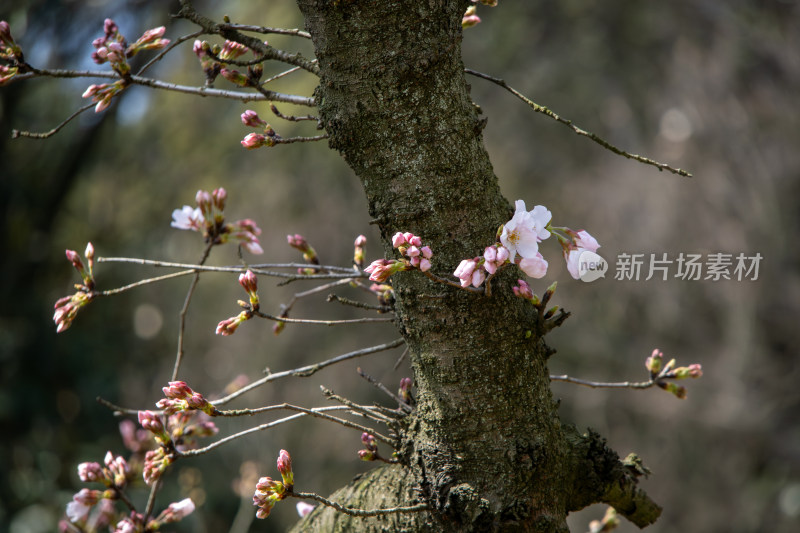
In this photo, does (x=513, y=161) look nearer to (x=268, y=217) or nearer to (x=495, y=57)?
(x=495, y=57)

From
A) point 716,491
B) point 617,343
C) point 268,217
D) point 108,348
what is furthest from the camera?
point 268,217

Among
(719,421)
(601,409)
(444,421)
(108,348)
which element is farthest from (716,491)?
(444,421)

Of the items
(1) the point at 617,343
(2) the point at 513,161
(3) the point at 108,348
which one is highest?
(2) the point at 513,161

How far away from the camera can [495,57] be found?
274 inches

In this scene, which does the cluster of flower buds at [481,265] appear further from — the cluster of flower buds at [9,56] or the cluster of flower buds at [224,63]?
the cluster of flower buds at [9,56]

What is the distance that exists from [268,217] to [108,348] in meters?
3.24

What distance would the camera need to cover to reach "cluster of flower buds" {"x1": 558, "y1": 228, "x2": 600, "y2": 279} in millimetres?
1069

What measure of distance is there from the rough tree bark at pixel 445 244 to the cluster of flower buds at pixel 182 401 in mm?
373

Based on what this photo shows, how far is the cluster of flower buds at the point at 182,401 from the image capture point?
1.11 meters

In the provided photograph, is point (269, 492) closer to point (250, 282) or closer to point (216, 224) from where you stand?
point (250, 282)

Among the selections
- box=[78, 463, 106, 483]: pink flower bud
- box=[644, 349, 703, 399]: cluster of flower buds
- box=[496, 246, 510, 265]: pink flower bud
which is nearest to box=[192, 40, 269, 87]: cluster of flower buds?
box=[496, 246, 510, 265]: pink flower bud

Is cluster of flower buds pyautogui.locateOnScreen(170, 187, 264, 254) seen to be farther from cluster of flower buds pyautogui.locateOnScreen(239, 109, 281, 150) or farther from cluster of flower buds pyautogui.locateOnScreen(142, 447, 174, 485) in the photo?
cluster of flower buds pyautogui.locateOnScreen(142, 447, 174, 485)

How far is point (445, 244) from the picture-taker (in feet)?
3.42

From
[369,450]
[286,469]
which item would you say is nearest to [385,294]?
[369,450]
